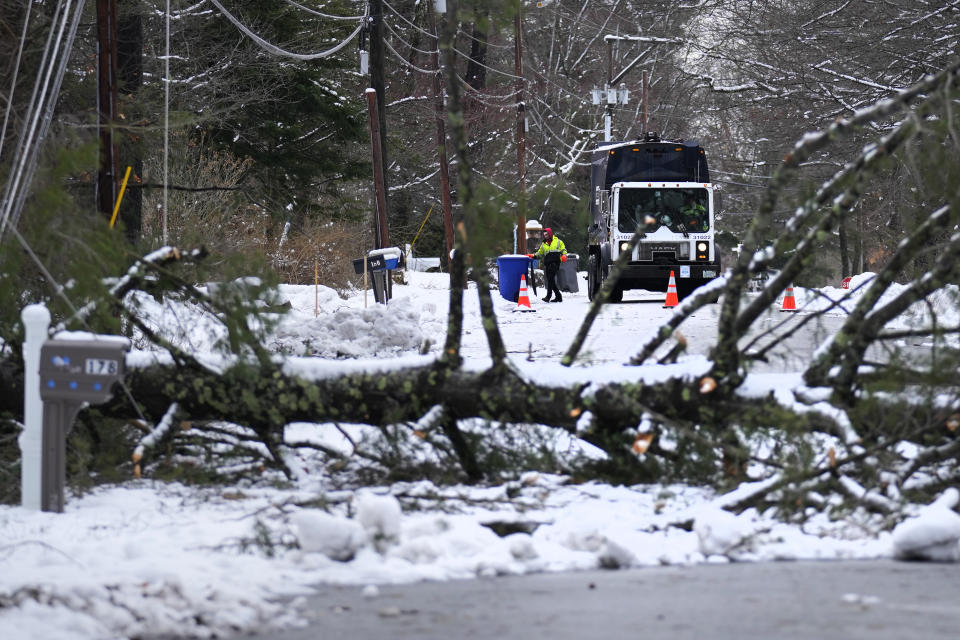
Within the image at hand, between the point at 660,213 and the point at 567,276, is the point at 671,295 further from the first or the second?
the point at 567,276

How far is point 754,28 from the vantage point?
18.8 meters

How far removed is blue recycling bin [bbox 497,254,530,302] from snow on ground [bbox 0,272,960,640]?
17.8 meters

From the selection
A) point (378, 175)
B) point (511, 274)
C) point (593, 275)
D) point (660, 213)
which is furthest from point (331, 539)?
point (511, 274)

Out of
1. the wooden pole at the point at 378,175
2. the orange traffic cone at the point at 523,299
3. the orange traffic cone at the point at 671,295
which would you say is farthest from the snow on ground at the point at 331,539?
the wooden pole at the point at 378,175

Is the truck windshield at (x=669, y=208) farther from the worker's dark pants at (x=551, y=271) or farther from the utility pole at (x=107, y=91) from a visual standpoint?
the utility pole at (x=107, y=91)

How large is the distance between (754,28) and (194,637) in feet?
54.5

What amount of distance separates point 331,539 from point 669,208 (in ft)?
63.0

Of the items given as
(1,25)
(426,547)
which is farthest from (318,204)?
(426,547)

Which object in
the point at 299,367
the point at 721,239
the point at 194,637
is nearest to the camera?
the point at 194,637

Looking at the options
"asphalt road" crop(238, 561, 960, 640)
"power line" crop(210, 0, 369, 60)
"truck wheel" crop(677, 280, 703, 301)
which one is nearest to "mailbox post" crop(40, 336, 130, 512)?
"asphalt road" crop(238, 561, 960, 640)

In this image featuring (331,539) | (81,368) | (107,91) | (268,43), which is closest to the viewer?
(331,539)

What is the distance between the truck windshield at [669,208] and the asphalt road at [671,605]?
18.6 m

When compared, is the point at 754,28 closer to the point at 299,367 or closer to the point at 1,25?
the point at 1,25

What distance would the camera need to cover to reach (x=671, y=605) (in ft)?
14.1
